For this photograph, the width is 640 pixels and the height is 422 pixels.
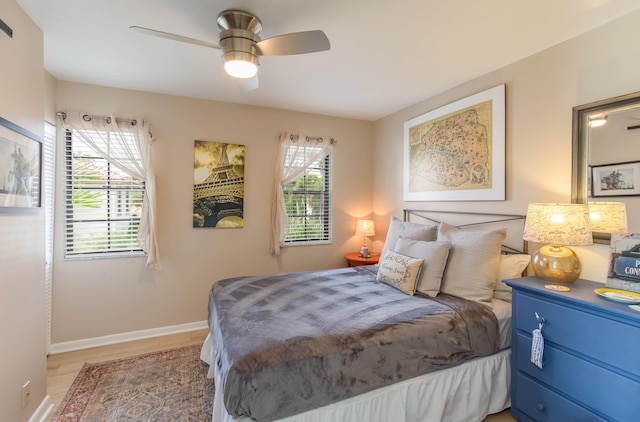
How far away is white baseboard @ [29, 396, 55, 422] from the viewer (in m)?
1.85

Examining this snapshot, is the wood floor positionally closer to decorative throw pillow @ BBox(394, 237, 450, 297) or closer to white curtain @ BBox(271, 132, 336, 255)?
decorative throw pillow @ BBox(394, 237, 450, 297)

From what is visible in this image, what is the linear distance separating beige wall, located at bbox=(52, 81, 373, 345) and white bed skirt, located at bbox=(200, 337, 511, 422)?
1.79m

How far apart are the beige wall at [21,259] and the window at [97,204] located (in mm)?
1008

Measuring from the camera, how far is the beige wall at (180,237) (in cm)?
287

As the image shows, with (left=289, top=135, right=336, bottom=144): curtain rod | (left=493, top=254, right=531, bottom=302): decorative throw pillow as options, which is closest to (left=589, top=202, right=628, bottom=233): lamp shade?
(left=493, top=254, right=531, bottom=302): decorative throw pillow

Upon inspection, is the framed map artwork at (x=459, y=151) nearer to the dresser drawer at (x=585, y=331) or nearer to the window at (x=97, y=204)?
the dresser drawer at (x=585, y=331)

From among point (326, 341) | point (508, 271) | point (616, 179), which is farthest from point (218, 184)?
point (616, 179)

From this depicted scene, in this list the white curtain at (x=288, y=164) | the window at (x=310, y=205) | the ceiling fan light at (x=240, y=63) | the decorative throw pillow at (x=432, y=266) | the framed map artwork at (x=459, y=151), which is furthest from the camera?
the window at (x=310, y=205)

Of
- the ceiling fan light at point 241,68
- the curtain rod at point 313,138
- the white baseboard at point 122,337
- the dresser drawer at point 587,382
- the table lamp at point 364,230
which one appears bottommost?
the white baseboard at point 122,337

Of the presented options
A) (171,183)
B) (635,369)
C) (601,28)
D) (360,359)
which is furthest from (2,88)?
(601,28)

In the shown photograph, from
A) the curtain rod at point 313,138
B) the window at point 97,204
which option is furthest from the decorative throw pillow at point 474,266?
the window at point 97,204

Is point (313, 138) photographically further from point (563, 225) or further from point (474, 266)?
point (563, 225)

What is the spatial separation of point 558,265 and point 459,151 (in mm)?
1385

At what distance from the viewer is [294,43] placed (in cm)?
170
